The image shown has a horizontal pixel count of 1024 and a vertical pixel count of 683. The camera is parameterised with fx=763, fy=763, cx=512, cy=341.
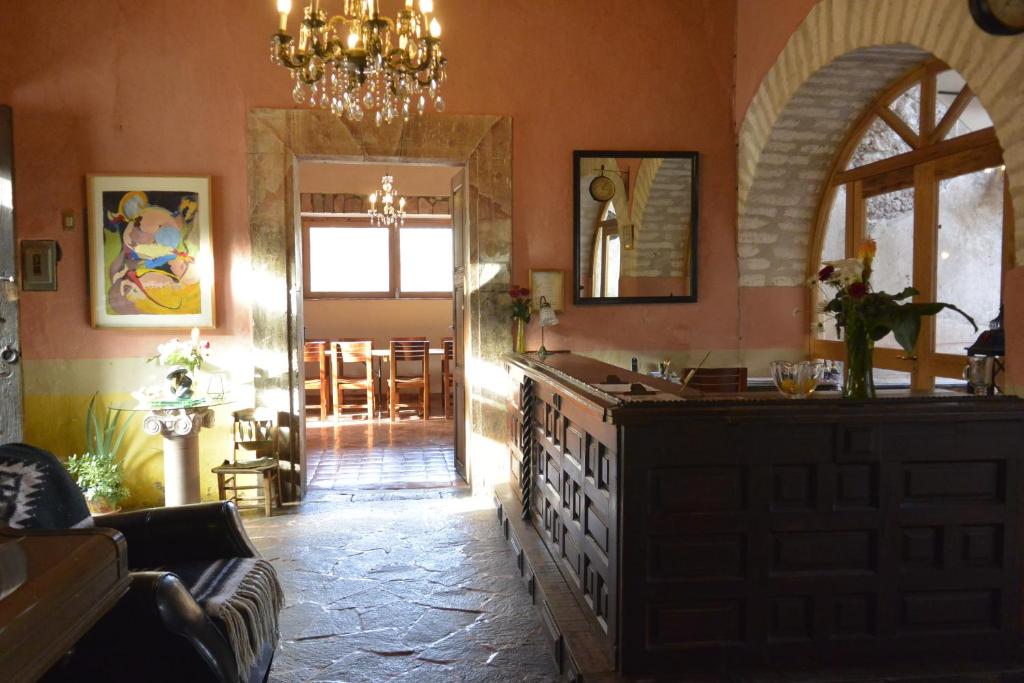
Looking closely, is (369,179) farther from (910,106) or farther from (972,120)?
(972,120)

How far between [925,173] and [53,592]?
4633 mm

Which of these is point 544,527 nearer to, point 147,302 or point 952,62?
point 952,62

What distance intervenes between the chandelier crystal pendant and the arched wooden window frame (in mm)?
5749

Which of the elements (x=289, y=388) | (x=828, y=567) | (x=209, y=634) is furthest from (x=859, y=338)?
(x=289, y=388)

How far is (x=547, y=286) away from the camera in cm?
538

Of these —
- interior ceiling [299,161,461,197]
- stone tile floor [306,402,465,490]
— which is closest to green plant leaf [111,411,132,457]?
stone tile floor [306,402,465,490]

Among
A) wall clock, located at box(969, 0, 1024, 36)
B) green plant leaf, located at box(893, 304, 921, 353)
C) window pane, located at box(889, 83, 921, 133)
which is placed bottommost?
green plant leaf, located at box(893, 304, 921, 353)

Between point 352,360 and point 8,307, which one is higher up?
point 8,307

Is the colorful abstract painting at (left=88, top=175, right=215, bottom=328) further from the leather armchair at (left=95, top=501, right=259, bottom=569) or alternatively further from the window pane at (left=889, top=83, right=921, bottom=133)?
the window pane at (left=889, top=83, right=921, bottom=133)

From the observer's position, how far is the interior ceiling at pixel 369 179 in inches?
395

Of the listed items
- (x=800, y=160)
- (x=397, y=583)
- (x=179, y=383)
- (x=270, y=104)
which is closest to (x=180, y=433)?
(x=179, y=383)

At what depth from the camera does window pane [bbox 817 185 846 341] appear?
17.4 ft

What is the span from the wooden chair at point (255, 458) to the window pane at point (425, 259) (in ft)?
17.9

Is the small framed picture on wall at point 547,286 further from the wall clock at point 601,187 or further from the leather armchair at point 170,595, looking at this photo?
the leather armchair at point 170,595
